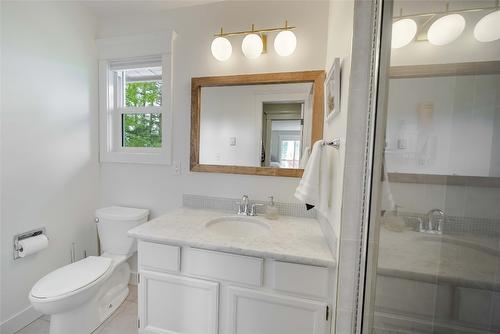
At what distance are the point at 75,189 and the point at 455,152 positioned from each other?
2.44 m

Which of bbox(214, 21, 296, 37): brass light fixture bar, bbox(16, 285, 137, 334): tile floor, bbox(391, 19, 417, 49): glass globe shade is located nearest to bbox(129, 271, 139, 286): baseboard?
bbox(16, 285, 137, 334): tile floor

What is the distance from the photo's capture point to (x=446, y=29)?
672 millimetres

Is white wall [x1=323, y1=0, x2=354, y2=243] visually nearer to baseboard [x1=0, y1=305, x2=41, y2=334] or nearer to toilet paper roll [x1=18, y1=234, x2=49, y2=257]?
toilet paper roll [x1=18, y1=234, x2=49, y2=257]

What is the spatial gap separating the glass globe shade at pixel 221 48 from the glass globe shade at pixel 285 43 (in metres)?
A: 0.36

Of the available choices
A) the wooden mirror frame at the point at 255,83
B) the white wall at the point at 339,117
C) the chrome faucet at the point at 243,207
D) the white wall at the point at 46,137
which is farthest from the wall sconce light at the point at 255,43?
the white wall at the point at 46,137

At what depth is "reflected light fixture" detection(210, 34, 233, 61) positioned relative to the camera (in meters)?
1.65

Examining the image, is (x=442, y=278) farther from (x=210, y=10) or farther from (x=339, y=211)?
(x=210, y=10)

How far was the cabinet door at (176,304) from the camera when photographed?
1227 mm

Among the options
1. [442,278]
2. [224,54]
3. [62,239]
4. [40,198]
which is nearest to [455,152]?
[442,278]

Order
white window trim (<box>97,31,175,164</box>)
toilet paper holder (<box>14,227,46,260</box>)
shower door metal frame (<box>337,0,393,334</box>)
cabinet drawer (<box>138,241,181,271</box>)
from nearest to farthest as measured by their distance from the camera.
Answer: shower door metal frame (<box>337,0,393,334</box>) < cabinet drawer (<box>138,241,181,271</box>) < toilet paper holder (<box>14,227,46,260</box>) < white window trim (<box>97,31,175,164</box>)

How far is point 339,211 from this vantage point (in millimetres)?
1017

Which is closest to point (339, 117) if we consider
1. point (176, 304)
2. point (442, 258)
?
point (442, 258)

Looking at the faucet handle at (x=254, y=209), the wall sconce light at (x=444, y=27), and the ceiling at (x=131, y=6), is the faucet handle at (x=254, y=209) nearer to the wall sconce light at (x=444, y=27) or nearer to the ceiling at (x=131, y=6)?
the wall sconce light at (x=444, y=27)

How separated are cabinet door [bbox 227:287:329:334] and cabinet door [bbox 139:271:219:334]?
118mm
